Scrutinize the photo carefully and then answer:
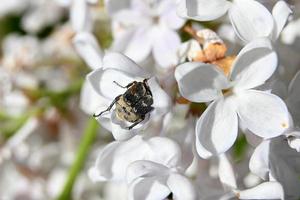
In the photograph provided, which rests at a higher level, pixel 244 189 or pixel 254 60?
pixel 254 60

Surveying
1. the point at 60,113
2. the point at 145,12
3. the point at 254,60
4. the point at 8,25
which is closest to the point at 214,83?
the point at 254,60

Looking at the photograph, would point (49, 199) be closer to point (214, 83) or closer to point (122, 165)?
point (122, 165)

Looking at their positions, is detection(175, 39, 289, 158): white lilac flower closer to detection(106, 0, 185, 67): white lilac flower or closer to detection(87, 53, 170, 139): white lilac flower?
detection(87, 53, 170, 139): white lilac flower

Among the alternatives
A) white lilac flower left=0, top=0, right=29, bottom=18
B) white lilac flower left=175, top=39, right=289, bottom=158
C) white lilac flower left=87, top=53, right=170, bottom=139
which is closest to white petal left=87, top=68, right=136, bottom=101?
white lilac flower left=87, top=53, right=170, bottom=139

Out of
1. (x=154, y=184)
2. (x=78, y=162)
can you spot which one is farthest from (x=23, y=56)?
(x=154, y=184)

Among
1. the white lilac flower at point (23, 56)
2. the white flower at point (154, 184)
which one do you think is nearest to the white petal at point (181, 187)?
the white flower at point (154, 184)

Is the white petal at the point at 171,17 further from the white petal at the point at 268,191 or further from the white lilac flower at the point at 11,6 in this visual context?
the white lilac flower at the point at 11,6
